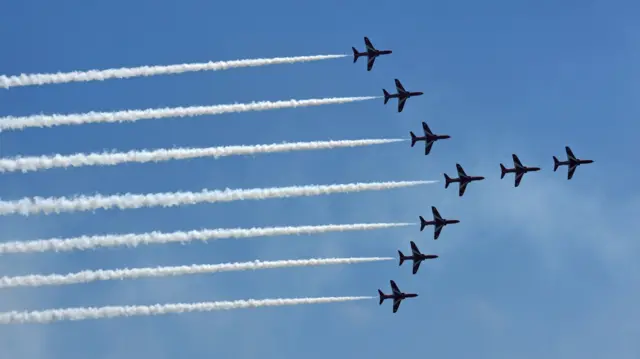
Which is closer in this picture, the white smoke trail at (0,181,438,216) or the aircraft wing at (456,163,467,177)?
the white smoke trail at (0,181,438,216)

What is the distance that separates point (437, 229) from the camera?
128000mm

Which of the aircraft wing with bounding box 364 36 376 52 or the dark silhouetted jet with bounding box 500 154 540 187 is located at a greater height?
the aircraft wing with bounding box 364 36 376 52

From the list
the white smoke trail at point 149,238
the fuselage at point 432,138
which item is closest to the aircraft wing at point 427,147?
the fuselage at point 432,138

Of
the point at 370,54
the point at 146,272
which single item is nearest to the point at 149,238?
the point at 146,272

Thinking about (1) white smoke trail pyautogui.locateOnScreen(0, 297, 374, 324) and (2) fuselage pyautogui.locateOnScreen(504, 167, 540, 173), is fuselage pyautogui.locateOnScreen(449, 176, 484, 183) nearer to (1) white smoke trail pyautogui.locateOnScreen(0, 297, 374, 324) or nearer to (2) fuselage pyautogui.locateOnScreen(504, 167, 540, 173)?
(2) fuselage pyautogui.locateOnScreen(504, 167, 540, 173)

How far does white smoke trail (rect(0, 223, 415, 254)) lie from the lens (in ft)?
299

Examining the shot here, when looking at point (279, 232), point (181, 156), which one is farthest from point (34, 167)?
point (279, 232)

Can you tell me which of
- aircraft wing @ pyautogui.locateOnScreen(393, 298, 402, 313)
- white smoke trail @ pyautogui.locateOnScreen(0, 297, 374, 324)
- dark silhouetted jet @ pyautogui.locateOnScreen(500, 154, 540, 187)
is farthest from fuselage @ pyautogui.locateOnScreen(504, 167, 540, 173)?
white smoke trail @ pyautogui.locateOnScreen(0, 297, 374, 324)

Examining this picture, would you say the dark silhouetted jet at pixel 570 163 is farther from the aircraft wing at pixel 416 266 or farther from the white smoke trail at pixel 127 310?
the white smoke trail at pixel 127 310

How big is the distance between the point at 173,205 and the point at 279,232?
983cm

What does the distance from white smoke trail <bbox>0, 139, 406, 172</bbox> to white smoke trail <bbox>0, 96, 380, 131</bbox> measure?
10.1 feet

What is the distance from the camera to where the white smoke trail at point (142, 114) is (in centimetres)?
9581

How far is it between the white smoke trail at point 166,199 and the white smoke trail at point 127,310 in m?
7.18

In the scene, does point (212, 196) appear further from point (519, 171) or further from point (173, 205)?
point (519, 171)
